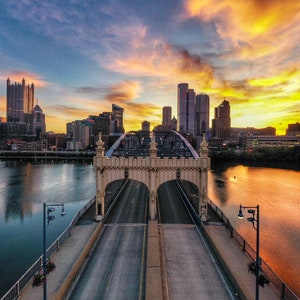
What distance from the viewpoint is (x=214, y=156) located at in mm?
171875

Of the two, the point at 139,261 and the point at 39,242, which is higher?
A: the point at 139,261

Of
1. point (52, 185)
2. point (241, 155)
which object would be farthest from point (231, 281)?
point (241, 155)

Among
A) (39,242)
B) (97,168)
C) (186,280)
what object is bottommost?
(39,242)

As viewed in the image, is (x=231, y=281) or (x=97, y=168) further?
(x=97, y=168)

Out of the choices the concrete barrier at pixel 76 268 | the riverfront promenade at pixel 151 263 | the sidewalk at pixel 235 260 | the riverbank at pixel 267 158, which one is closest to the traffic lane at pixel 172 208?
the riverfront promenade at pixel 151 263

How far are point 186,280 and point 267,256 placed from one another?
50.1ft

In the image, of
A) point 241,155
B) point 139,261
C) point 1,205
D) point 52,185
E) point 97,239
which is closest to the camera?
point 139,261

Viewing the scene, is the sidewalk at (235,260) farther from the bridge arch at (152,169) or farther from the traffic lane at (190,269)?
the bridge arch at (152,169)

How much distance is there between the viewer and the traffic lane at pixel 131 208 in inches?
1281

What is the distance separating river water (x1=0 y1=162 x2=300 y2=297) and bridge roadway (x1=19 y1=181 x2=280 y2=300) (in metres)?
6.89

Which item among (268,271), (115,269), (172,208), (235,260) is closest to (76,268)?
(115,269)

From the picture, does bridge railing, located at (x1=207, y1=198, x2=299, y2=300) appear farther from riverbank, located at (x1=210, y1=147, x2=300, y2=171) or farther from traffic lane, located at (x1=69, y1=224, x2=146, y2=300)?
riverbank, located at (x1=210, y1=147, x2=300, y2=171)

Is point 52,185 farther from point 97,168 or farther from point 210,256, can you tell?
point 210,256

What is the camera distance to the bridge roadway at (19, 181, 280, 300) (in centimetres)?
1739
